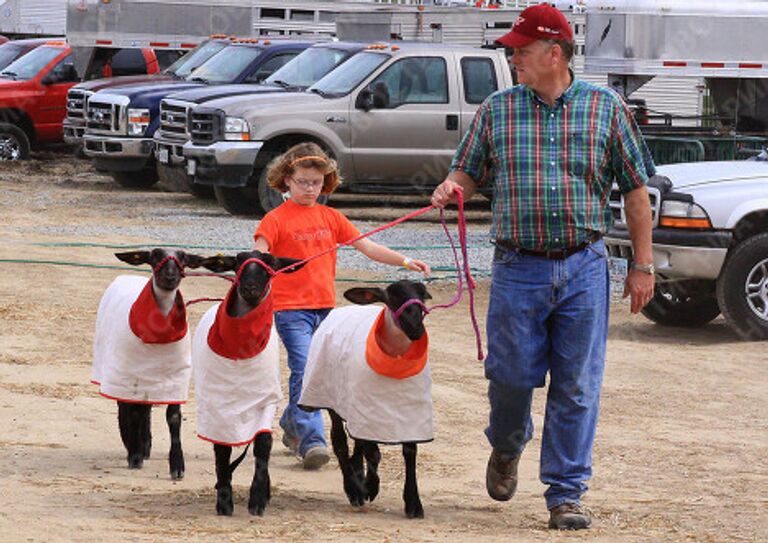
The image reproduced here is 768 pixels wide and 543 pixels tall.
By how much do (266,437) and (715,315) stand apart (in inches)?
270

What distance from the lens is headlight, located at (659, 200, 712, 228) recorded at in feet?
39.3

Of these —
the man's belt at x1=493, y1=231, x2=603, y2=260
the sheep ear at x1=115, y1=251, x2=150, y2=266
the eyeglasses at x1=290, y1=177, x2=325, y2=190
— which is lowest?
the sheep ear at x1=115, y1=251, x2=150, y2=266

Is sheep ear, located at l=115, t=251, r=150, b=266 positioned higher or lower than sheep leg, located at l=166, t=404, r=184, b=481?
higher

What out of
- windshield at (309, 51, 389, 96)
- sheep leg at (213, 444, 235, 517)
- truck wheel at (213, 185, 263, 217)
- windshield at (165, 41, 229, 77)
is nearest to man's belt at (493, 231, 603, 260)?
sheep leg at (213, 444, 235, 517)

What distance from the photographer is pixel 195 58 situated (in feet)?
78.5

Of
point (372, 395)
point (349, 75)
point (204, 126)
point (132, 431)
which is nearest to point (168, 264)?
point (132, 431)

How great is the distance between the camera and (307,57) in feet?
68.8

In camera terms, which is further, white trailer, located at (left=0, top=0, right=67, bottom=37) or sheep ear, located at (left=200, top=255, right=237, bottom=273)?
white trailer, located at (left=0, top=0, right=67, bottom=37)

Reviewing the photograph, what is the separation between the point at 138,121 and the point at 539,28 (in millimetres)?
16051

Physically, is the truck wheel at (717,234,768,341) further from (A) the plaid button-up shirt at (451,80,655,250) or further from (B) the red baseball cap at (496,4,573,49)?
(B) the red baseball cap at (496,4,573,49)

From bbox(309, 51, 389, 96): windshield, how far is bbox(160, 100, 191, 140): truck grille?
64.9 inches

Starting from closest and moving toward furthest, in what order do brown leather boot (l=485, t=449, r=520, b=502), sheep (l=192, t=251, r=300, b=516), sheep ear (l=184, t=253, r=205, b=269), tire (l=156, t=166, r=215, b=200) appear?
sheep (l=192, t=251, r=300, b=516), brown leather boot (l=485, t=449, r=520, b=502), sheep ear (l=184, t=253, r=205, b=269), tire (l=156, t=166, r=215, b=200)

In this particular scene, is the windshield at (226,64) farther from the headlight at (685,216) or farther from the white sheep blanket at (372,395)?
the white sheep blanket at (372,395)

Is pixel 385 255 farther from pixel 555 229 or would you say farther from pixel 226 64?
pixel 226 64
